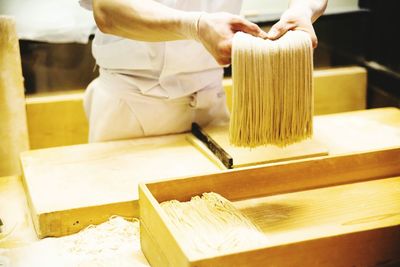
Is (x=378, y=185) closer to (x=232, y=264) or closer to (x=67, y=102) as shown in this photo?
(x=232, y=264)

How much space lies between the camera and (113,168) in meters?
1.92

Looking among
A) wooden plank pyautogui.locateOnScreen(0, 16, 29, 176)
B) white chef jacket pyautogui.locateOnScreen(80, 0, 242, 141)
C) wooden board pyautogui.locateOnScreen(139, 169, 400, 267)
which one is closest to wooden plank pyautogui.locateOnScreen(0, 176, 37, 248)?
wooden plank pyautogui.locateOnScreen(0, 16, 29, 176)

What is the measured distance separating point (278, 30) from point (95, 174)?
714 millimetres

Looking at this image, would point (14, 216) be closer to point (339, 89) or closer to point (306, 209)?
point (306, 209)

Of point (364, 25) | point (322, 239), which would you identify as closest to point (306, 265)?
point (322, 239)

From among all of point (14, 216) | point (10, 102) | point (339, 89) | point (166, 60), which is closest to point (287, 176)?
point (166, 60)

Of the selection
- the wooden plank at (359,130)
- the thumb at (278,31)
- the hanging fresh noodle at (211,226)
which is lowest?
the wooden plank at (359,130)

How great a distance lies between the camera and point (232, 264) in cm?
119

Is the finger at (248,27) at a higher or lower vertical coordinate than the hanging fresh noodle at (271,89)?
higher

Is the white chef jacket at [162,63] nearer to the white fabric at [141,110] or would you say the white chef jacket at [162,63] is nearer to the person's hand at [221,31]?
the white fabric at [141,110]

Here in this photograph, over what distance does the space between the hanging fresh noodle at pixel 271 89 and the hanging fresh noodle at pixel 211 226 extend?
0.82 feet

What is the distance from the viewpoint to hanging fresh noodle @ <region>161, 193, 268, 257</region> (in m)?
1.31

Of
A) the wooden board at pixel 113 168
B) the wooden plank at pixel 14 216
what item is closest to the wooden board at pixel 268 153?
the wooden board at pixel 113 168

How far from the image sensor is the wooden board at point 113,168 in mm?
1646
